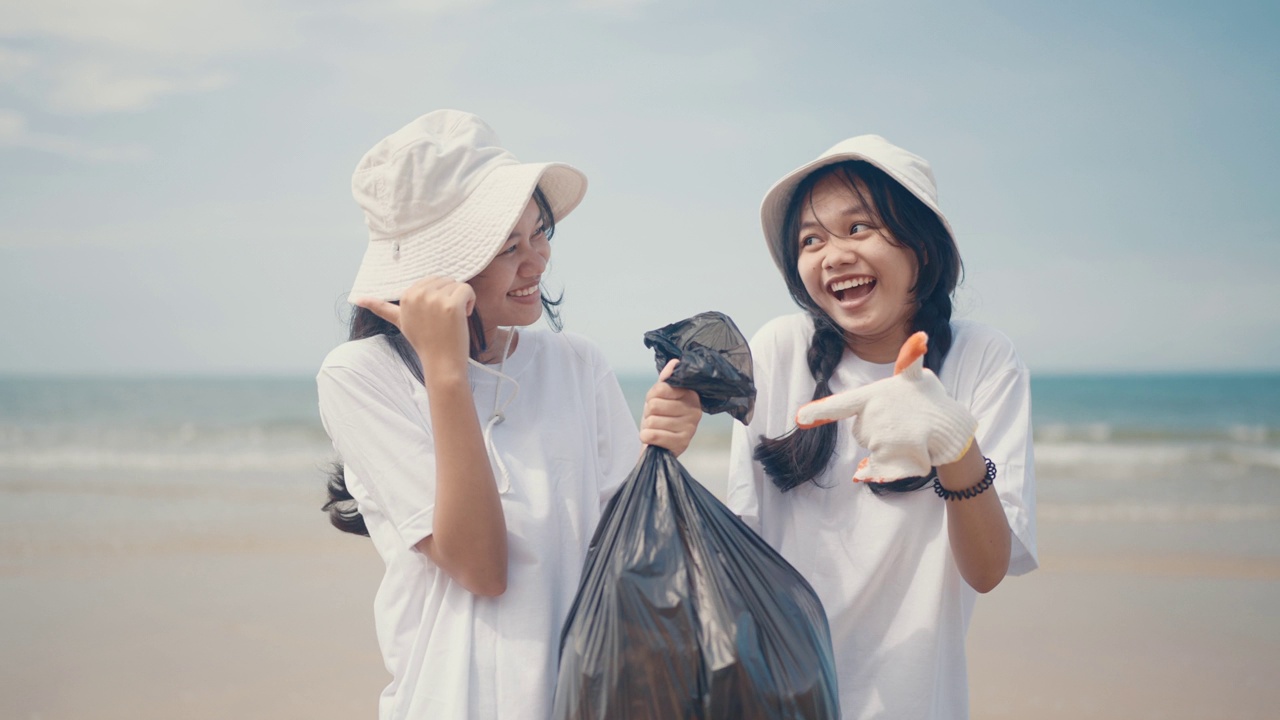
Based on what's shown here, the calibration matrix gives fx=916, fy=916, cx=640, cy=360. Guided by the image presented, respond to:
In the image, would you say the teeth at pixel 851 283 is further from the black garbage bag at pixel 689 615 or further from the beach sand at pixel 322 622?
the beach sand at pixel 322 622

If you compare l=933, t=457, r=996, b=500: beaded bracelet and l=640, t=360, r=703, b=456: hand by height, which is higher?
l=640, t=360, r=703, b=456: hand

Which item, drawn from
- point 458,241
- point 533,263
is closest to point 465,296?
point 458,241

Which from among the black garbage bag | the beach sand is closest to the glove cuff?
the black garbage bag

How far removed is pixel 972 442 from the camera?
138 centimetres

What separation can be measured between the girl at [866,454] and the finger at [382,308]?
26.4 inches

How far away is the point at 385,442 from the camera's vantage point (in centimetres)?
146

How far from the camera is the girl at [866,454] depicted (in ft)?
5.23

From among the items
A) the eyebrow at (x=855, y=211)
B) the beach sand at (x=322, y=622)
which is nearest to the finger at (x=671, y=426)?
the eyebrow at (x=855, y=211)

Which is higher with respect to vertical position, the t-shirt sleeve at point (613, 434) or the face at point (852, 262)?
the face at point (852, 262)

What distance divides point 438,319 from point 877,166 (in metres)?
0.82

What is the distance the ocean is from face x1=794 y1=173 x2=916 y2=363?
5.98 metres

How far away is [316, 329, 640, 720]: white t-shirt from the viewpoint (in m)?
1.41

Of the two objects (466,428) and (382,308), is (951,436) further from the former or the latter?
(382,308)

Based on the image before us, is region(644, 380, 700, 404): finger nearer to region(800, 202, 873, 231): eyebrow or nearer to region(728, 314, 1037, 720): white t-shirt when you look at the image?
region(728, 314, 1037, 720): white t-shirt
